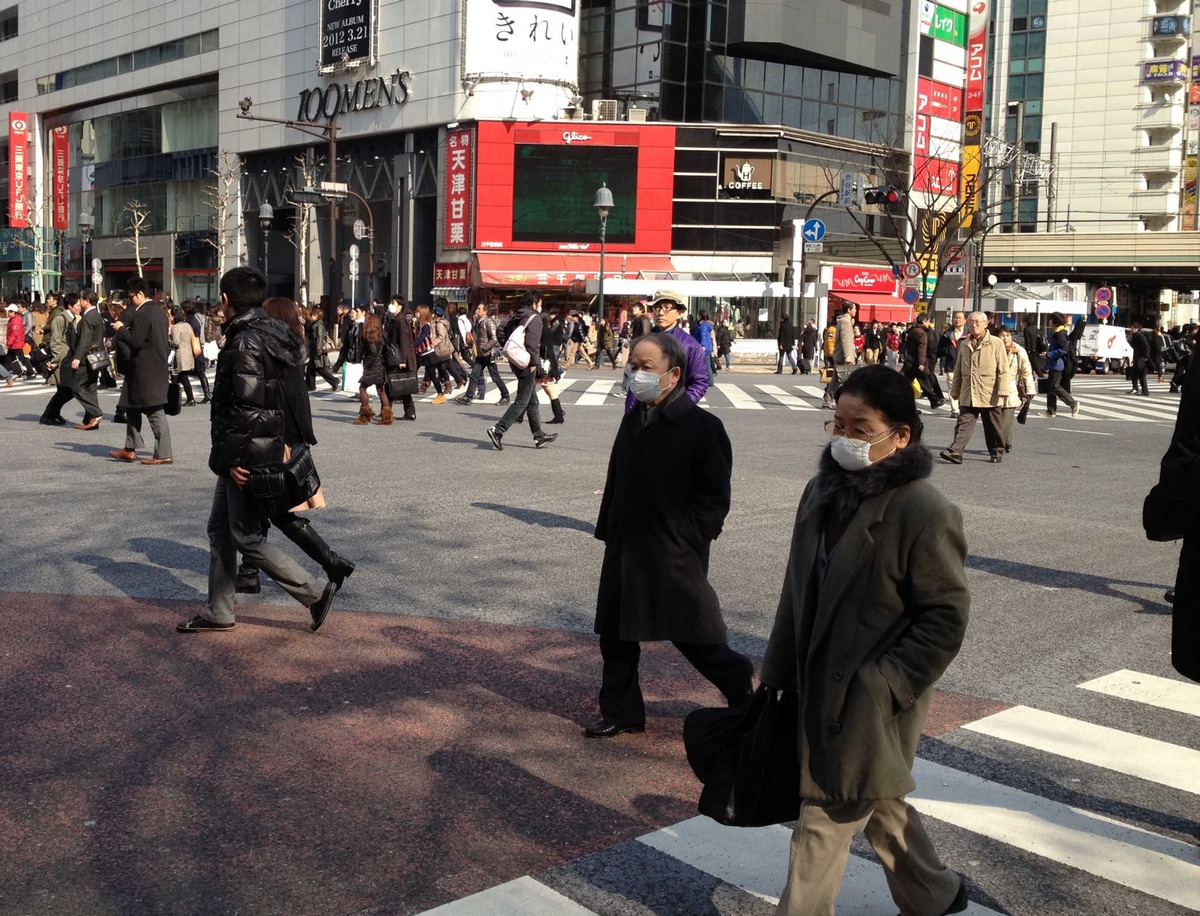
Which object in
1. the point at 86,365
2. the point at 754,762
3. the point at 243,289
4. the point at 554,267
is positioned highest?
the point at 554,267

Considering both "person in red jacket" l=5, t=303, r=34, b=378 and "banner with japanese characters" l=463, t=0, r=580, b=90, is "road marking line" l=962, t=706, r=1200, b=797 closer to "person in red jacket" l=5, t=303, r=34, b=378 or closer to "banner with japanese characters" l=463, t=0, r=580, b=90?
"person in red jacket" l=5, t=303, r=34, b=378

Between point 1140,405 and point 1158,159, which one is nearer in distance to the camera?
point 1140,405

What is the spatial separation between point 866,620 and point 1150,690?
137 inches

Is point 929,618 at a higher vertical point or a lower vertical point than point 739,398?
higher

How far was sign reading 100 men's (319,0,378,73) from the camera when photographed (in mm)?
55719

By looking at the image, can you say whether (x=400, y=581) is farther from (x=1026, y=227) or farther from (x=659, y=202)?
(x=1026, y=227)

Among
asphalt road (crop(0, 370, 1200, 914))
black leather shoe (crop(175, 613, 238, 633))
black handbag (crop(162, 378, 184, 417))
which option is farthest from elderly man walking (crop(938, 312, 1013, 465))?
black leather shoe (crop(175, 613, 238, 633))

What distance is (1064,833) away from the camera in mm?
4215

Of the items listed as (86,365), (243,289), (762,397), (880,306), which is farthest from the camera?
(880,306)

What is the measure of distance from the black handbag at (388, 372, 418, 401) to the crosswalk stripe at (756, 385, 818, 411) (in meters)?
8.13

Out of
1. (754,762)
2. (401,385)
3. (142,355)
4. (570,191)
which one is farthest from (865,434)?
(570,191)

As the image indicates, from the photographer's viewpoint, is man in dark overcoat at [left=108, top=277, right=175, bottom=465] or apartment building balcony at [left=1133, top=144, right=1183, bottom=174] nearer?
man in dark overcoat at [left=108, top=277, right=175, bottom=465]

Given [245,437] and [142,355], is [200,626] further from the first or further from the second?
[142,355]

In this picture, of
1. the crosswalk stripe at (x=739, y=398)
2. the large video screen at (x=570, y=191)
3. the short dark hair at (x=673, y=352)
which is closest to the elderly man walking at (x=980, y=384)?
the crosswalk stripe at (x=739, y=398)
